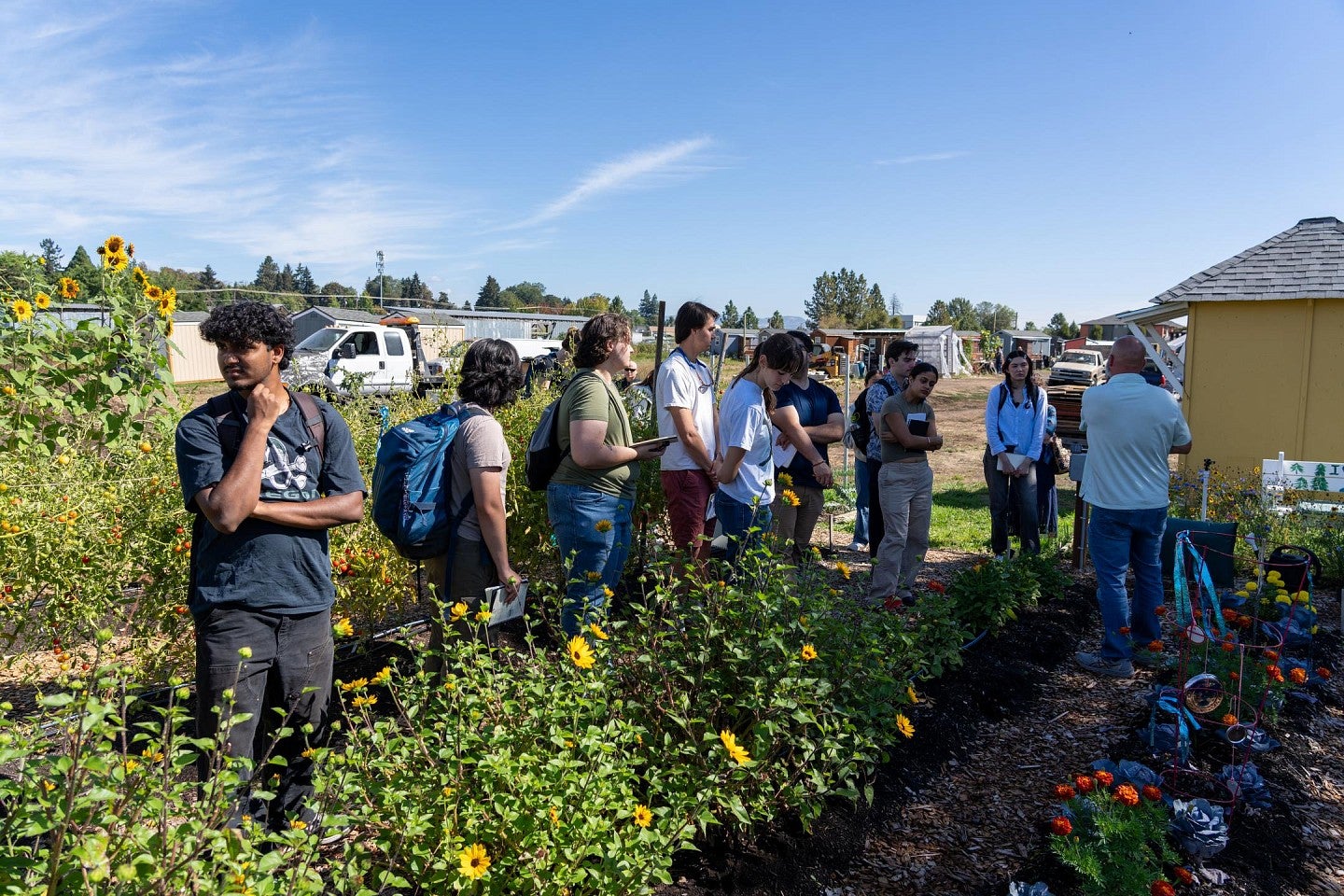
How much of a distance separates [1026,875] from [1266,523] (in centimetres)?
456

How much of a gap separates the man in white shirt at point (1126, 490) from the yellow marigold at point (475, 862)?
3487mm

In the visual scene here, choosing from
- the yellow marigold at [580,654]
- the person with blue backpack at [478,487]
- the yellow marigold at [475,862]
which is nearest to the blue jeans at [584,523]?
the person with blue backpack at [478,487]

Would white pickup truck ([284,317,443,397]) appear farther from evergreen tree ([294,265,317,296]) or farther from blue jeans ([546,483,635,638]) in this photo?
evergreen tree ([294,265,317,296])

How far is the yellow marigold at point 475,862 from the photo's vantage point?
1.50 m

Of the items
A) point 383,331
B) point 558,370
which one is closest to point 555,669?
point 558,370

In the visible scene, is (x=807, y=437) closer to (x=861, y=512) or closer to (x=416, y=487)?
(x=416, y=487)

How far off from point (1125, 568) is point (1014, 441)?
1.95m

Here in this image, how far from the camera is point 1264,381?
978 cm

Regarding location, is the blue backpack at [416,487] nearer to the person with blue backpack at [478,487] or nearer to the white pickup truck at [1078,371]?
the person with blue backpack at [478,487]

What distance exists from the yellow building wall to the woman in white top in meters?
7.93

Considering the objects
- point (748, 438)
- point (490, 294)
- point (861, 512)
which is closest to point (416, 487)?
point (748, 438)

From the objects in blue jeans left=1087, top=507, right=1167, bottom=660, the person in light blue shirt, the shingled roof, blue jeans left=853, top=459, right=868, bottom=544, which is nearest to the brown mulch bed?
blue jeans left=1087, top=507, right=1167, bottom=660

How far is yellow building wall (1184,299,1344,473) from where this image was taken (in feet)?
31.1

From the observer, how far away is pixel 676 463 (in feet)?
13.2
